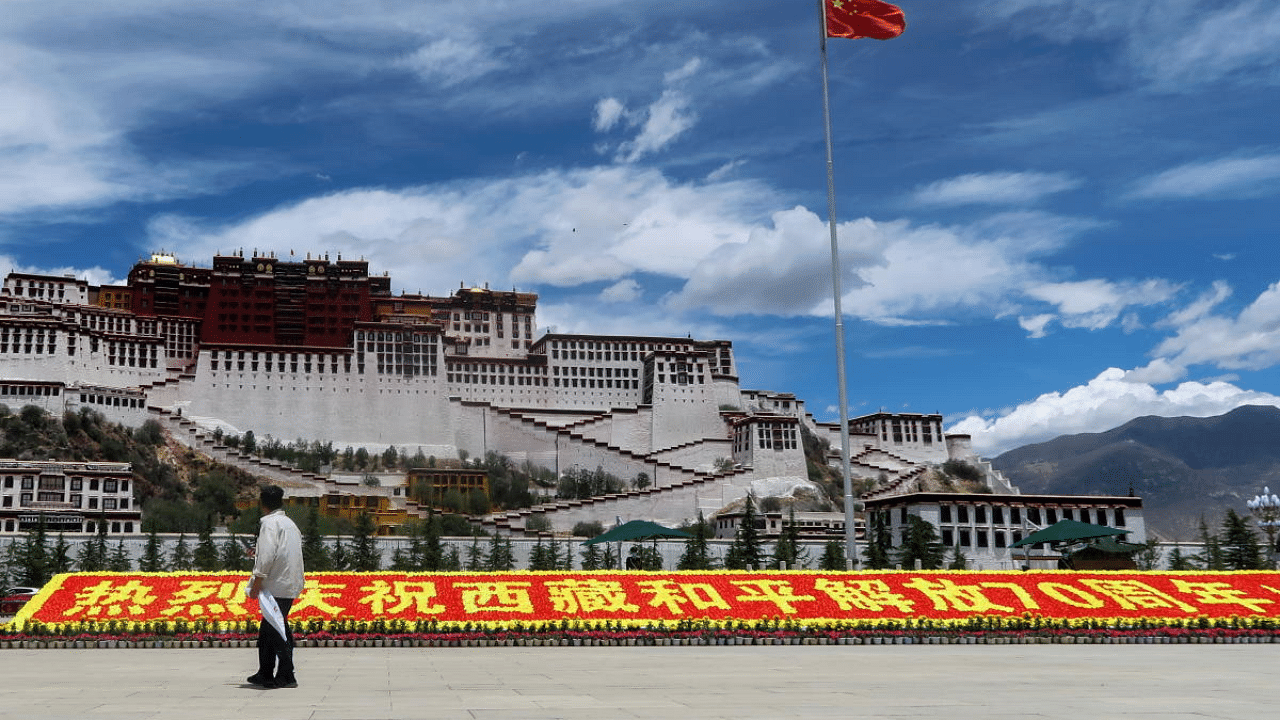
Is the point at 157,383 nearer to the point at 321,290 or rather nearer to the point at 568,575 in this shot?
the point at 321,290

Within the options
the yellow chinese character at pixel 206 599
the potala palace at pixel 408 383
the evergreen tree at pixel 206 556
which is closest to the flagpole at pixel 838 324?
the yellow chinese character at pixel 206 599

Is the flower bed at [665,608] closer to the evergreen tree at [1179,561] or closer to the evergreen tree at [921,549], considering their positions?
the evergreen tree at [921,549]

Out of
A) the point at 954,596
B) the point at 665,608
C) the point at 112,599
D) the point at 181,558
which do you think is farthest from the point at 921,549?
the point at 112,599

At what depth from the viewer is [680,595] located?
24.9 metres

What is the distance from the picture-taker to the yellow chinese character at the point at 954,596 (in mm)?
24031

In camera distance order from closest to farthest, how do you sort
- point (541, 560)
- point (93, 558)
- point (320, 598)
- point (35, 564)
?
point (320, 598) → point (35, 564) → point (93, 558) → point (541, 560)

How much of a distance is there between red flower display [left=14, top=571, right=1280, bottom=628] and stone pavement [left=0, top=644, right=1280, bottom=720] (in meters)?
3.35

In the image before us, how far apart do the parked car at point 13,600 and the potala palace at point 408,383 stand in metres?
37.2

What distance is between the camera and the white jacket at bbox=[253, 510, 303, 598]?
1188 cm

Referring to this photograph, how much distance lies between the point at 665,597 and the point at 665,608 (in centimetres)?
106

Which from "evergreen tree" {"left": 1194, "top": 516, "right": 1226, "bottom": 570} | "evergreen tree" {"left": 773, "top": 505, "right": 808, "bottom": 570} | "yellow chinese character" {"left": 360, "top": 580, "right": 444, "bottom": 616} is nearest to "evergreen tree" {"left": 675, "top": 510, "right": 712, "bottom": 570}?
"evergreen tree" {"left": 773, "top": 505, "right": 808, "bottom": 570}

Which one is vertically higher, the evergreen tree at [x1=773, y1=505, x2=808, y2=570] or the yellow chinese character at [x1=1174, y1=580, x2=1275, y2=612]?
the evergreen tree at [x1=773, y1=505, x2=808, y2=570]

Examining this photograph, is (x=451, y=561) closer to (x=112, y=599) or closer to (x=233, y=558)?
(x=233, y=558)

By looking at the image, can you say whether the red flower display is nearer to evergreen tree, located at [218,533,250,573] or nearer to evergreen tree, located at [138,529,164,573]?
evergreen tree, located at [138,529,164,573]
